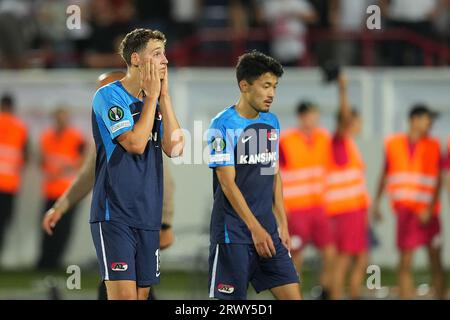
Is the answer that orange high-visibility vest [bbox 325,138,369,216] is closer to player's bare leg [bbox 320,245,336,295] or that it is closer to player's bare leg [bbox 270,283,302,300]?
player's bare leg [bbox 320,245,336,295]

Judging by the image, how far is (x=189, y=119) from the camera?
655 inches

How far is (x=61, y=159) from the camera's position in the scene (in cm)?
1641

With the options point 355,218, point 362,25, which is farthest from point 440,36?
point 355,218

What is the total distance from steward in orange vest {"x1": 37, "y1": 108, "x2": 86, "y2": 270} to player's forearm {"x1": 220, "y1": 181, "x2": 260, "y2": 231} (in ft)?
27.3

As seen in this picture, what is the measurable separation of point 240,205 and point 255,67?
88 cm

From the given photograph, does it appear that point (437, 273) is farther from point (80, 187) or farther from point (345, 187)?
A: point (80, 187)

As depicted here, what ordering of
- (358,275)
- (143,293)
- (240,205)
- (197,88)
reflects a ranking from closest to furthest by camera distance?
(143,293) → (240,205) → (358,275) → (197,88)

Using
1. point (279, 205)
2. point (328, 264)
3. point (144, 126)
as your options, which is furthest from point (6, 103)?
point (144, 126)

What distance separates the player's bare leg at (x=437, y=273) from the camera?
42.4ft

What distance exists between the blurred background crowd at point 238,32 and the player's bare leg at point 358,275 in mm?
3836

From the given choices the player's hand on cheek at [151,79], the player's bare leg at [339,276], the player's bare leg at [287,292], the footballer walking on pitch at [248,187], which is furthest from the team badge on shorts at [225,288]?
the player's bare leg at [339,276]

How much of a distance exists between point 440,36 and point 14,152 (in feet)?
19.3

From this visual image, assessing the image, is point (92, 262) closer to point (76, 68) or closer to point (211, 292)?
point (76, 68)

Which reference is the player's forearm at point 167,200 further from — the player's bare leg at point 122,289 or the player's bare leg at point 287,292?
the player's bare leg at point 122,289
